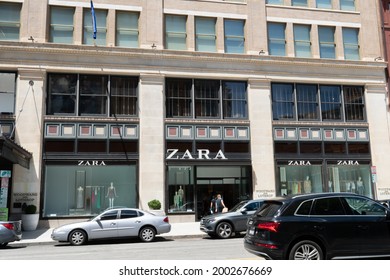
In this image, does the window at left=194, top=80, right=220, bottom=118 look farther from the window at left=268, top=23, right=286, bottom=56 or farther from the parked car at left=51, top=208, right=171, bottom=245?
the parked car at left=51, top=208, right=171, bottom=245

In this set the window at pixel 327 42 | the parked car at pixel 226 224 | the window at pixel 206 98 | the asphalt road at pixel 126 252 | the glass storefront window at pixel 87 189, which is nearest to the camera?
the asphalt road at pixel 126 252

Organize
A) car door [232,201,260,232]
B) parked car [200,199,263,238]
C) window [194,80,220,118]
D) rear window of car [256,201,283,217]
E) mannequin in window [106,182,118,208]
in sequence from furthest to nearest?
window [194,80,220,118] < mannequin in window [106,182,118,208] < car door [232,201,260,232] < parked car [200,199,263,238] < rear window of car [256,201,283,217]

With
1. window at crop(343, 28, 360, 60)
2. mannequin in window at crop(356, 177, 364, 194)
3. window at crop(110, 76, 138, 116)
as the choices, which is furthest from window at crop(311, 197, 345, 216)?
window at crop(343, 28, 360, 60)

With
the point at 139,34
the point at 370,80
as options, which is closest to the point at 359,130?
the point at 370,80

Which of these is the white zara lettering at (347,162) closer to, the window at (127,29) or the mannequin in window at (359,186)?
the mannequin in window at (359,186)

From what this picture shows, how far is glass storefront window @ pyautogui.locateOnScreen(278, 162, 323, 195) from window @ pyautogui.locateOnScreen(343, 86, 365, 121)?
440 centimetres

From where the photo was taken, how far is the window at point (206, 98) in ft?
78.6

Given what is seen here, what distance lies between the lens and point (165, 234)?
17.7 m

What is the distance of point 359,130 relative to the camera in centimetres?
2559

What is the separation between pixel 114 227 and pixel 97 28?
13.5 meters

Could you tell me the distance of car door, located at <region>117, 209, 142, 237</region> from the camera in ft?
50.5

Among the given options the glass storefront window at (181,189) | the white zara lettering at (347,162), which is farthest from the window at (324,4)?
the glass storefront window at (181,189)

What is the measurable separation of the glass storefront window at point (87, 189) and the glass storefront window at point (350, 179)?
494 inches

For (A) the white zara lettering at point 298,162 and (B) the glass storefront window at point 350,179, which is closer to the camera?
(A) the white zara lettering at point 298,162
